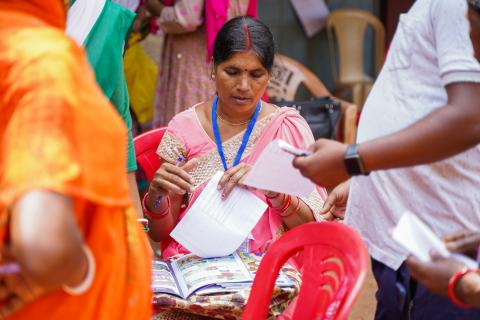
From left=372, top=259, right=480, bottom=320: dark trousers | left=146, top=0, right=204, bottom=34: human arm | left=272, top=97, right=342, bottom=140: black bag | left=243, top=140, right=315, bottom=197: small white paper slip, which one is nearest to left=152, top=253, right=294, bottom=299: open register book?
left=243, top=140, right=315, bottom=197: small white paper slip

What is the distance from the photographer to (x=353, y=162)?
186 cm

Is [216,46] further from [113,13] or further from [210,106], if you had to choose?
[113,13]

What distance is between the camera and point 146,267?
1662 mm

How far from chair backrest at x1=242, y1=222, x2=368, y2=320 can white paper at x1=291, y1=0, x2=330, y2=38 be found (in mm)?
4939

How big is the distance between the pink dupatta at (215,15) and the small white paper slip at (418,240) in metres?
3.06

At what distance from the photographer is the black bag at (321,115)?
525cm

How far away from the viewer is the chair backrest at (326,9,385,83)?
7.05m

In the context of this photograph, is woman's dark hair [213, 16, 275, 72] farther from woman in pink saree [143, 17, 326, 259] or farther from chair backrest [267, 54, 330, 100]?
chair backrest [267, 54, 330, 100]

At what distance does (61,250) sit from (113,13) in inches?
53.1

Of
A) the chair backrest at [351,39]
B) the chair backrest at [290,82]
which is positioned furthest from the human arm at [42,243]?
the chair backrest at [351,39]

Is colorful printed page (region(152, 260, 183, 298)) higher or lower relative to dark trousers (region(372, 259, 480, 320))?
lower

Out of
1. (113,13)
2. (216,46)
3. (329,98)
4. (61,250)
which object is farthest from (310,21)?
(61,250)

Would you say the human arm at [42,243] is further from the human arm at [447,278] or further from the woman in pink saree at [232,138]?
the woman in pink saree at [232,138]

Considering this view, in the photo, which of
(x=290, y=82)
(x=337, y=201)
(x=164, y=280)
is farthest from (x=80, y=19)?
(x=290, y=82)
